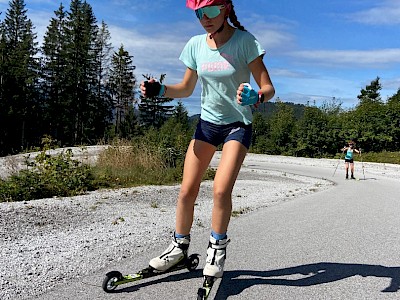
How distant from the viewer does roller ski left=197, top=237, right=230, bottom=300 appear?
11.0 feet

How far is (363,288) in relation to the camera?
379cm

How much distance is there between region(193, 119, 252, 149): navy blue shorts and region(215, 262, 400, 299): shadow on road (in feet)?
Answer: 3.91

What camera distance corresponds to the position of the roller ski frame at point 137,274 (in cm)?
345

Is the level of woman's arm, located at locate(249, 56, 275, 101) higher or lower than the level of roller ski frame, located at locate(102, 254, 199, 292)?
higher

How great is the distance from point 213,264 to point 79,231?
9.24 ft

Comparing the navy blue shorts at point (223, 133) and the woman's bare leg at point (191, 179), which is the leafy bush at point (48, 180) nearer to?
the woman's bare leg at point (191, 179)

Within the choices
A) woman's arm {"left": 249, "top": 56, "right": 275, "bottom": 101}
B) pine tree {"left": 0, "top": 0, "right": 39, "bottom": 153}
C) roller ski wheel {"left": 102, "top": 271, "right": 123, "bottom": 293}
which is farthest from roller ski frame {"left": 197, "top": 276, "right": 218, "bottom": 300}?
pine tree {"left": 0, "top": 0, "right": 39, "bottom": 153}

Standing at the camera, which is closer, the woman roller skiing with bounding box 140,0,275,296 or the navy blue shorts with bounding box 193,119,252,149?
the woman roller skiing with bounding box 140,0,275,296

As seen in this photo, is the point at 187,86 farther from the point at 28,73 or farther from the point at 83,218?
the point at 28,73

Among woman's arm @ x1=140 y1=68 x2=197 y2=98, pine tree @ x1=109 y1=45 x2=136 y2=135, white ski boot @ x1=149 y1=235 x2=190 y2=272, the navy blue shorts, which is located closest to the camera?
the navy blue shorts

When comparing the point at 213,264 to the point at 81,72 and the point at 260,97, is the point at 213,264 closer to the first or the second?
the point at 260,97

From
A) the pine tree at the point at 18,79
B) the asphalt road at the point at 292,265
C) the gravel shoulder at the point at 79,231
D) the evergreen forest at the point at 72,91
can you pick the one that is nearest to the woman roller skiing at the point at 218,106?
the asphalt road at the point at 292,265

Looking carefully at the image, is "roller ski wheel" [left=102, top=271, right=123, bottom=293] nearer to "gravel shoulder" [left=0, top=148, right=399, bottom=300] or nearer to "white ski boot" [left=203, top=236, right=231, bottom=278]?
"gravel shoulder" [left=0, top=148, right=399, bottom=300]

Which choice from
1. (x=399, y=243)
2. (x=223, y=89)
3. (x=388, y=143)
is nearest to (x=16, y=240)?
(x=223, y=89)
